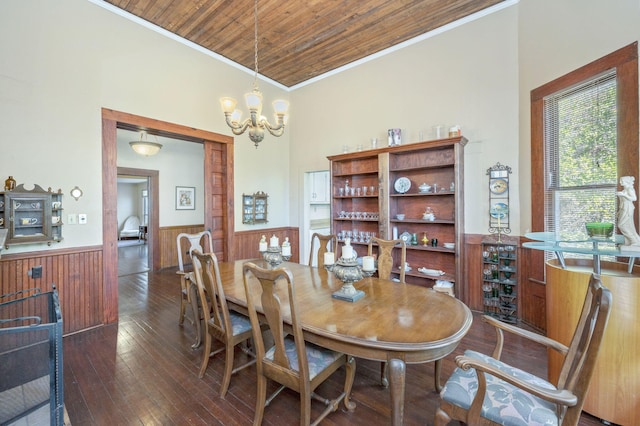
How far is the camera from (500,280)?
3.33m

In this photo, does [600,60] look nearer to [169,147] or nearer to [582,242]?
[582,242]

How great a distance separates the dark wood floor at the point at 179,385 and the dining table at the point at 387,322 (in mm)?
470

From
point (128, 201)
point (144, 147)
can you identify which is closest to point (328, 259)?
point (144, 147)

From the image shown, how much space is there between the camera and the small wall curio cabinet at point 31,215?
8.70 feet

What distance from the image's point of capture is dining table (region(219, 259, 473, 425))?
1314 millimetres

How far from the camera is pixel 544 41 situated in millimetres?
2920

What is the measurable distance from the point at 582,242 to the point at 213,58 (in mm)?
5149

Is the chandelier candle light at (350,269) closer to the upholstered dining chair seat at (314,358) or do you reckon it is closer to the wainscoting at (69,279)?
the upholstered dining chair seat at (314,358)

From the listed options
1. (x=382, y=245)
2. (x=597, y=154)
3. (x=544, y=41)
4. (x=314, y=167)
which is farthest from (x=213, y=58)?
(x=597, y=154)

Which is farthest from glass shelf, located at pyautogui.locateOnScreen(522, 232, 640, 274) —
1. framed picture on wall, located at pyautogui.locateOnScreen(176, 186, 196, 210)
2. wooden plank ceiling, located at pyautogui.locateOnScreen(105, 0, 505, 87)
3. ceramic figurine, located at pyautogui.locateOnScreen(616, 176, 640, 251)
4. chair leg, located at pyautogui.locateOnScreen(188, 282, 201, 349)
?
framed picture on wall, located at pyautogui.locateOnScreen(176, 186, 196, 210)

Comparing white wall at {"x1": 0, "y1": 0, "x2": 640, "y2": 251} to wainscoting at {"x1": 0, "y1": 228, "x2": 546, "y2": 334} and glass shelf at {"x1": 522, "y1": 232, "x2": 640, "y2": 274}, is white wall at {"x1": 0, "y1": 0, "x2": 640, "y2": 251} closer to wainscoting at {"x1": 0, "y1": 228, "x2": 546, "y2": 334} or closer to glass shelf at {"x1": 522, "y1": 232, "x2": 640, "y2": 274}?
wainscoting at {"x1": 0, "y1": 228, "x2": 546, "y2": 334}

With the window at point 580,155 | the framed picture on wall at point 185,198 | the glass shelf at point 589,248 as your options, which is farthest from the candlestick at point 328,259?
the framed picture on wall at point 185,198

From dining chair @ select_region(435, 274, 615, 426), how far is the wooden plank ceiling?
11.9ft

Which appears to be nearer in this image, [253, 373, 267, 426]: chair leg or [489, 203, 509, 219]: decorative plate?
[253, 373, 267, 426]: chair leg
